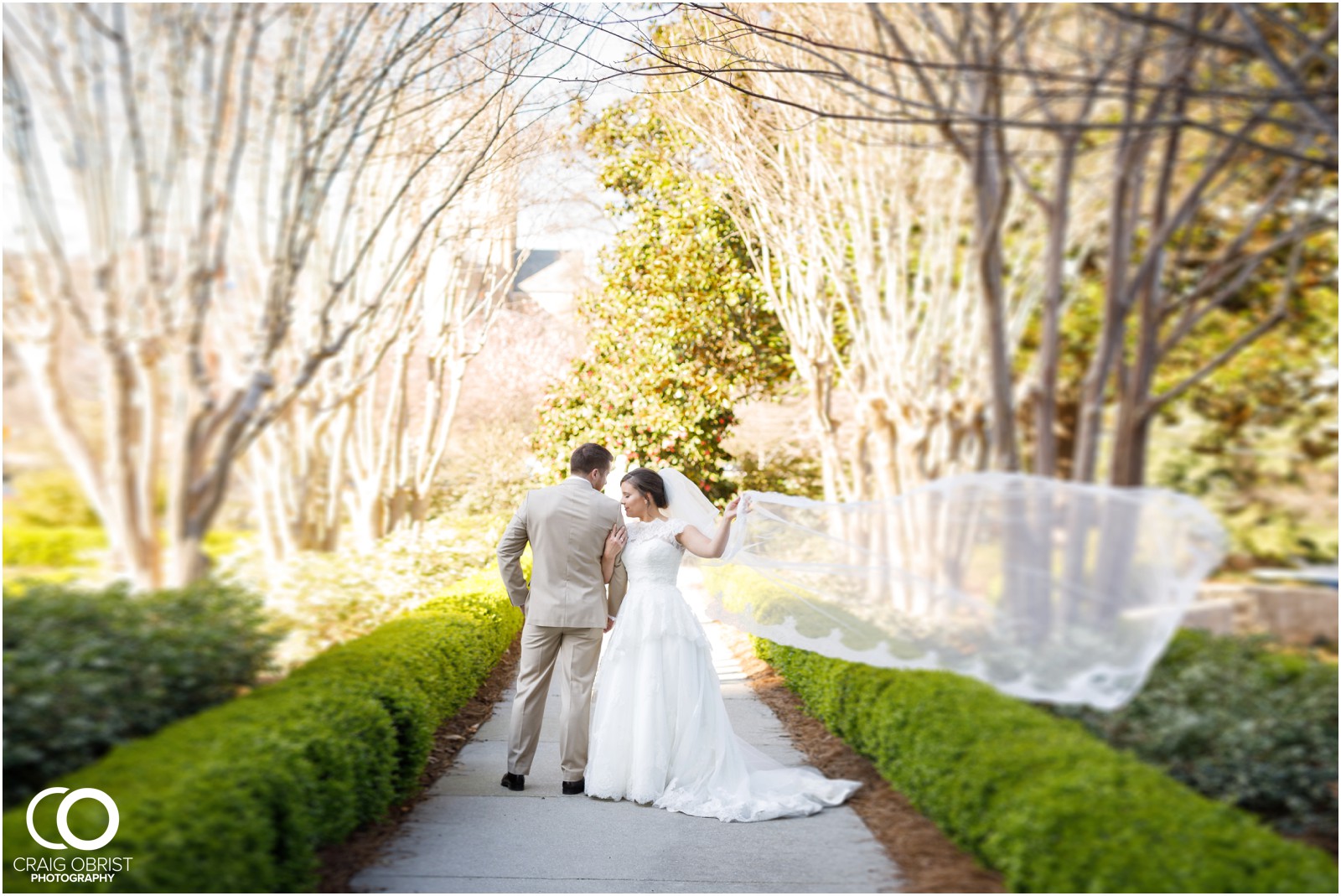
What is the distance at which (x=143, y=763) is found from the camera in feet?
9.20

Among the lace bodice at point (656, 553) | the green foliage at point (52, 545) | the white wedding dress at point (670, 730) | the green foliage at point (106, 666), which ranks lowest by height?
the white wedding dress at point (670, 730)

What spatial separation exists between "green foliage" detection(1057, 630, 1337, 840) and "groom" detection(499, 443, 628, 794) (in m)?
2.24

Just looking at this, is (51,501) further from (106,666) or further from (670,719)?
(670,719)

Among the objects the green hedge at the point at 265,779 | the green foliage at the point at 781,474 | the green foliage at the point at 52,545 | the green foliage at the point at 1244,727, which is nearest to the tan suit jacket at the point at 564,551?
the green hedge at the point at 265,779

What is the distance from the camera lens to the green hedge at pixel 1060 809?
2.64 meters

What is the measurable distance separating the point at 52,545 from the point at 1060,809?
3304 millimetres

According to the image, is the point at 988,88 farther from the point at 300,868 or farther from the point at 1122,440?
the point at 300,868

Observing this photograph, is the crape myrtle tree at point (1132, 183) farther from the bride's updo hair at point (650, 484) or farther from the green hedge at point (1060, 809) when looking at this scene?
the bride's updo hair at point (650, 484)

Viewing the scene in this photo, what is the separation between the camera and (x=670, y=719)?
454 cm

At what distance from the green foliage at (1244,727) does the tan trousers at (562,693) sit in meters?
2.24

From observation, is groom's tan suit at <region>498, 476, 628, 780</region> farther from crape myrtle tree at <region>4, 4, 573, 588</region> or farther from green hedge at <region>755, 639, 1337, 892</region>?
green hedge at <region>755, 639, 1337, 892</region>

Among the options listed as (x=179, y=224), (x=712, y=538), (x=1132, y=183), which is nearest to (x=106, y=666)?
(x=179, y=224)

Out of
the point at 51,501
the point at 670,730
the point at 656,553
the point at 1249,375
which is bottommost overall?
the point at 670,730

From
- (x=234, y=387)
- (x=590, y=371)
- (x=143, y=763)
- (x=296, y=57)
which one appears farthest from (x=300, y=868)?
(x=590, y=371)
